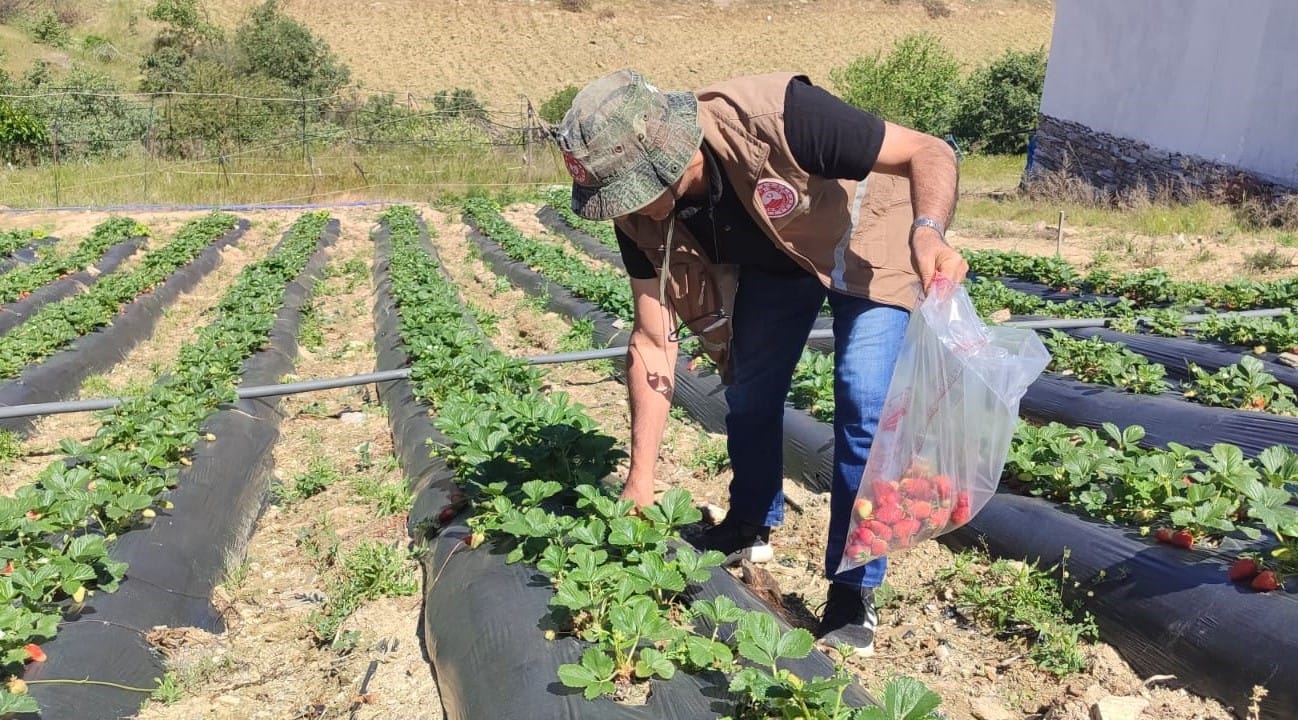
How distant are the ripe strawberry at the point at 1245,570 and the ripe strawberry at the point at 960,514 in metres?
0.81

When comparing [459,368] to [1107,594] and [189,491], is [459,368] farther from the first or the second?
[1107,594]

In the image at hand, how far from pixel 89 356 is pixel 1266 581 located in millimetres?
7160

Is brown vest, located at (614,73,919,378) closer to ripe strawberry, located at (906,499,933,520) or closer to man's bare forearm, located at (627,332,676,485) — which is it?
man's bare forearm, located at (627,332,676,485)

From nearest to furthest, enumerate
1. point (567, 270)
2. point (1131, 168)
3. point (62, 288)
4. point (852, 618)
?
point (852, 618), point (567, 270), point (62, 288), point (1131, 168)

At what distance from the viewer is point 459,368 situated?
4.96 m

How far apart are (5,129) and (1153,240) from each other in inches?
795

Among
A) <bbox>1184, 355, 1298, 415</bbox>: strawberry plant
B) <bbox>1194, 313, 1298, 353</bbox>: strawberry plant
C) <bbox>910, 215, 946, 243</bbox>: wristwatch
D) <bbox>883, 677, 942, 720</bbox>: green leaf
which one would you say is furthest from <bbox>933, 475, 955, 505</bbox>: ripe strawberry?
<bbox>1194, 313, 1298, 353</bbox>: strawberry plant

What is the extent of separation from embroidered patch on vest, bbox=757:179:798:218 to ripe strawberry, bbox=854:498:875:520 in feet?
2.44

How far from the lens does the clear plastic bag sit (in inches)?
86.3

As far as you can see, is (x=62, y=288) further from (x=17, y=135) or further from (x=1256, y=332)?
(x=17, y=135)

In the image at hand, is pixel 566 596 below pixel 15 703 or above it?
above

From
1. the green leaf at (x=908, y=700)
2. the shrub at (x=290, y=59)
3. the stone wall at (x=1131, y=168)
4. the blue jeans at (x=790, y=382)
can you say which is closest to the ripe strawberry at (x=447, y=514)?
the blue jeans at (x=790, y=382)

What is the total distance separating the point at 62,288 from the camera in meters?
9.48

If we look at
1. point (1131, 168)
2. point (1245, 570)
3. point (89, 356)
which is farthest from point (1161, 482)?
point (1131, 168)
